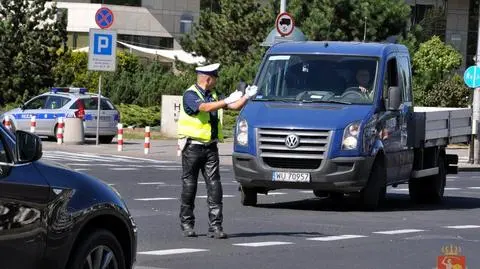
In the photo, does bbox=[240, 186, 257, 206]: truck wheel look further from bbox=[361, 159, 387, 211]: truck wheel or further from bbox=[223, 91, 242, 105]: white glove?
bbox=[223, 91, 242, 105]: white glove

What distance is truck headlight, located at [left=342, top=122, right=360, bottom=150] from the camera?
17953 mm

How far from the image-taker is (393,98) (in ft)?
62.3

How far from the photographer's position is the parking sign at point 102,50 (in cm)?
3556

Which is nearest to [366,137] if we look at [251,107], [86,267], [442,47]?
[251,107]

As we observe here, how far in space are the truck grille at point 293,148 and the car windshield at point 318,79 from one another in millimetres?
927

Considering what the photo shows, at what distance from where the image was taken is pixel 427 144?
20938 mm

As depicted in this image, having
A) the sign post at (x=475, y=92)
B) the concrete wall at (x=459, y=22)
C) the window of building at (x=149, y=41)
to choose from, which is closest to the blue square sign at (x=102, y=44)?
the sign post at (x=475, y=92)

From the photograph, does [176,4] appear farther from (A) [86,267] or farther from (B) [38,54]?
(A) [86,267]

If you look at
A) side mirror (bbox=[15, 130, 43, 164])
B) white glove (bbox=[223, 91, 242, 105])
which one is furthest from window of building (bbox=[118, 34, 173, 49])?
side mirror (bbox=[15, 130, 43, 164])

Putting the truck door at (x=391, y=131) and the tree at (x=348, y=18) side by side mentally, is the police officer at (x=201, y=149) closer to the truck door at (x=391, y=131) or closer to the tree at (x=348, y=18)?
the truck door at (x=391, y=131)

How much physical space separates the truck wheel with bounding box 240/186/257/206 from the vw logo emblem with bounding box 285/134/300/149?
1073 millimetres

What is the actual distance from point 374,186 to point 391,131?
118 cm

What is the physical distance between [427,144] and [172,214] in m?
5.68

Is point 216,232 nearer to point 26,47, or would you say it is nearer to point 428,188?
point 428,188
